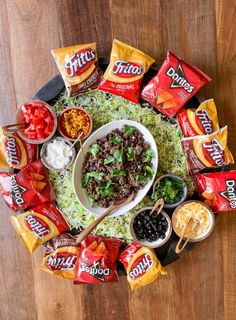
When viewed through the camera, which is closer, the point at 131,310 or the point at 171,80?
the point at 171,80

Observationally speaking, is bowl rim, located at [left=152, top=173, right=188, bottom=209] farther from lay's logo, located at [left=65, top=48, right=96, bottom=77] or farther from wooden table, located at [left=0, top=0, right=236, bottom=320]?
lay's logo, located at [left=65, top=48, right=96, bottom=77]

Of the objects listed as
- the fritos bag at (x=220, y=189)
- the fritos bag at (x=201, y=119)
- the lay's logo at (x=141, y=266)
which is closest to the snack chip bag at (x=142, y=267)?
the lay's logo at (x=141, y=266)

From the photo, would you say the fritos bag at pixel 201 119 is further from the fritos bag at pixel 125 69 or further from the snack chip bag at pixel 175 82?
the fritos bag at pixel 125 69

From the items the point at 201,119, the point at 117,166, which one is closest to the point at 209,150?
the point at 201,119

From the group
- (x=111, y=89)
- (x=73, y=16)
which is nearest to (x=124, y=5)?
(x=73, y=16)

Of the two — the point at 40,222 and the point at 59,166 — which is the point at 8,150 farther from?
the point at 40,222

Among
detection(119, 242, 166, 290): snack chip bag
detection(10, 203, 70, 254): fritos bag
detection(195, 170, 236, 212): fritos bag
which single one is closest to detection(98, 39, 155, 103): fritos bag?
detection(195, 170, 236, 212): fritos bag
